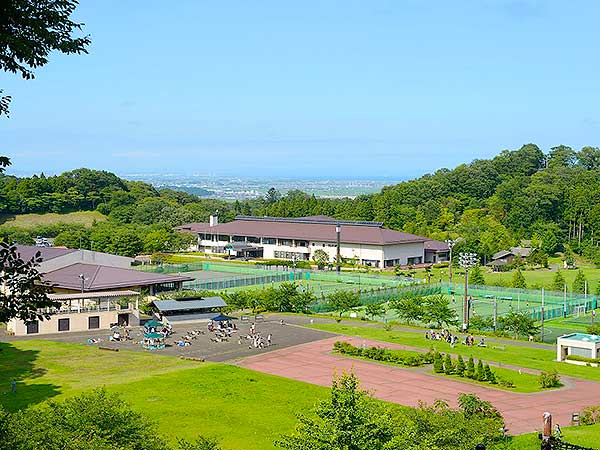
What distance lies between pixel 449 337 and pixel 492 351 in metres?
2.88

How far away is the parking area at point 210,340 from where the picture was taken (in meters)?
36.9

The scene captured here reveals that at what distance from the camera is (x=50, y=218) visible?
100m

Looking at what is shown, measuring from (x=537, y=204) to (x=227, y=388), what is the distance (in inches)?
2718

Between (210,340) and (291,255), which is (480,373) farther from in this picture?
(291,255)

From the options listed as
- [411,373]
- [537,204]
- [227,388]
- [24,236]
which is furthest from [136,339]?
[537,204]

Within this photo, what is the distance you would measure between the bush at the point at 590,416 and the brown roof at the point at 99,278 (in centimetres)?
3343

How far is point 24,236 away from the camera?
267 ft

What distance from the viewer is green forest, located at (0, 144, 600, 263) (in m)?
81.7

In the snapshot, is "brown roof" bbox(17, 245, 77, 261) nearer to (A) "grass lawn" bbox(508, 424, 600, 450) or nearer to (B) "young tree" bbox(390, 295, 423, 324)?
(B) "young tree" bbox(390, 295, 423, 324)

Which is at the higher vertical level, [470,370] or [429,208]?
[429,208]

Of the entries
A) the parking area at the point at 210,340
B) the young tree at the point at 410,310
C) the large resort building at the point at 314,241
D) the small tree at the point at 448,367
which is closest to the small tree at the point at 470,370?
the small tree at the point at 448,367

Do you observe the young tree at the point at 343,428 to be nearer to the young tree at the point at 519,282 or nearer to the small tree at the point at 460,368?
the small tree at the point at 460,368

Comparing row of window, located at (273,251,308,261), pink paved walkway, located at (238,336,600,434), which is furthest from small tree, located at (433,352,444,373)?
row of window, located at (273,251,308,261)

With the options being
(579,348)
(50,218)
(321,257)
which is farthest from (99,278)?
(50,218)
